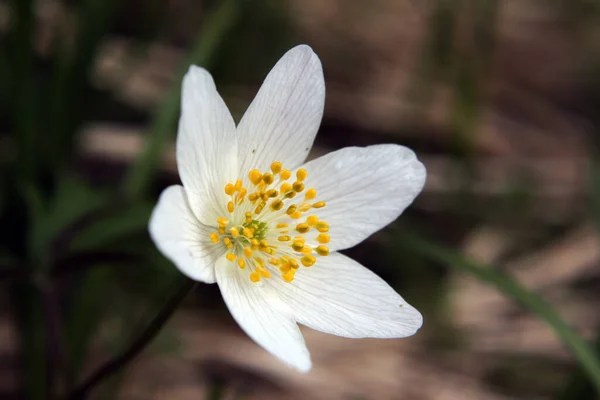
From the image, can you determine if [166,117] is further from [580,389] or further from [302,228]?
[580,389]

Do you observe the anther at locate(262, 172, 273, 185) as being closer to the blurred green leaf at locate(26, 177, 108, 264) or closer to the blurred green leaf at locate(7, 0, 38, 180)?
the blurred green leaf at locate(26, 177, 108, 264)

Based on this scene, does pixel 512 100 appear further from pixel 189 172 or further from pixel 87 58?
pixel 189 172

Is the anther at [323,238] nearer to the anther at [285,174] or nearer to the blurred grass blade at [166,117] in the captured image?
the anther at [285,174]

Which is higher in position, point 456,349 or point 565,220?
point 565,220

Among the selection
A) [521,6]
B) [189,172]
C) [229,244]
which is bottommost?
[229,244]

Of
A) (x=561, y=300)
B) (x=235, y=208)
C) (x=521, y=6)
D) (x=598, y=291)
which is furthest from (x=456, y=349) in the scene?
(x=521, y=6)

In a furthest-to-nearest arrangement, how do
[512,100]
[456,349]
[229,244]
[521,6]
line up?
[521,6]
[512,100]
[456,349]
[229,244]
